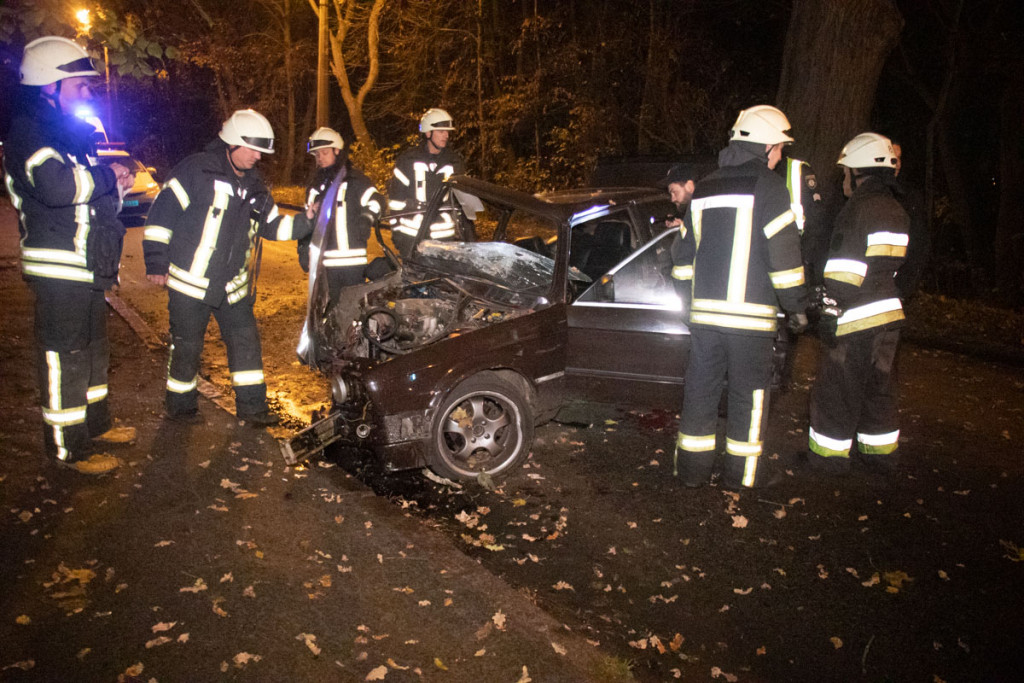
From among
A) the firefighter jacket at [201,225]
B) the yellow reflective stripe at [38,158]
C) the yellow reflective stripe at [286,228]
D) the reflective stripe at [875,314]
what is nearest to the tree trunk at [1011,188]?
the reflective stripe at [875,314]

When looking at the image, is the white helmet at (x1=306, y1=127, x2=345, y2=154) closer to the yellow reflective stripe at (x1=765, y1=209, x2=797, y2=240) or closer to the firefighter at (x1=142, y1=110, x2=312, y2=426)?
the firefighter at (x1=142, y1=110, x2=312, y2=426)

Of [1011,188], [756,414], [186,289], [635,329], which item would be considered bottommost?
[756,414]

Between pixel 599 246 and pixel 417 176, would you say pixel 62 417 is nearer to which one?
pixel 417 176

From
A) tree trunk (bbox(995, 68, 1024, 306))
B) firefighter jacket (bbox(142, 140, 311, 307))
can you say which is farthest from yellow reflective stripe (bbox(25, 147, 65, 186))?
tree trunk (bbox(995, 68, 1024, 306))

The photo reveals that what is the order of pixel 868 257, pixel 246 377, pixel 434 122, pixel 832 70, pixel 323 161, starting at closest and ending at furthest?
pixel 868 257 < pixel 246 377 < pixel 323 161 < pixel 434 122 < pixel 832 70

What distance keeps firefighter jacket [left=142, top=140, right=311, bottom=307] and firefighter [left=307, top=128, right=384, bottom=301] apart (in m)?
0.98

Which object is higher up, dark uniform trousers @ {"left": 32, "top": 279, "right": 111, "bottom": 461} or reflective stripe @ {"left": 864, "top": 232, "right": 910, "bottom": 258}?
reflective stripe @ {"left": 864, "top": 232, "right": 910, "bottom": 258}

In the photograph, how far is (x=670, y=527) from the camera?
14.2 ft

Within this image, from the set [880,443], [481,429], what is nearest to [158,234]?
[481,429]

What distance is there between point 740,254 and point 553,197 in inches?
64.7

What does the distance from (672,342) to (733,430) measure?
73cm

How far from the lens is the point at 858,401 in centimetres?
486

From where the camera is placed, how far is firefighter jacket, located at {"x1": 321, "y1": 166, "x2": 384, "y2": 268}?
620 cm

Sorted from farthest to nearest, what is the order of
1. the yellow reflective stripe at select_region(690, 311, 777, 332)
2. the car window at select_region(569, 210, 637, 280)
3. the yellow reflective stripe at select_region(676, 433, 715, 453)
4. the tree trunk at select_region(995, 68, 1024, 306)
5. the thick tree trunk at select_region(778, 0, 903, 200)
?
the tree trunk at select_region(995, 68, 1024, 306), the thick tree trunk at select_region(778, 0, 903, 200), the car window at select_region(569, 210, 637, 280), the yellow reflective stripe at select_region(676, 433, 715, 453), the yellow reflective stripe at select_region(690, 311, 777, 332)
